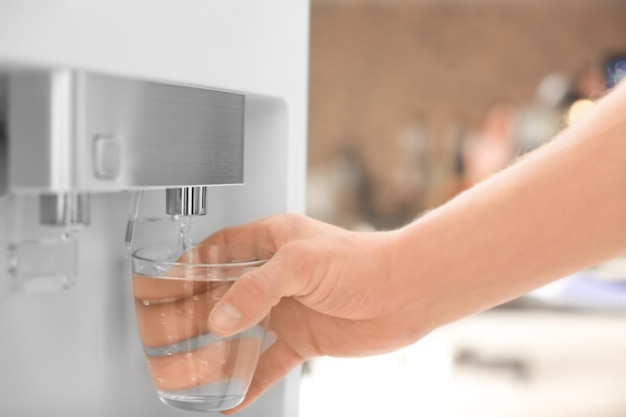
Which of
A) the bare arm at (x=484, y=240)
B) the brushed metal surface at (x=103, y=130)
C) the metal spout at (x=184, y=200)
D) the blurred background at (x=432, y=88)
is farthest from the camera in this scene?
the blurred background at (x=432, y=88)

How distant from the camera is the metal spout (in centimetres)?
47

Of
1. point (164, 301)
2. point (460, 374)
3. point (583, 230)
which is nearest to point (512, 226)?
point (583, 230)

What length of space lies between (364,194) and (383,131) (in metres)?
0.28

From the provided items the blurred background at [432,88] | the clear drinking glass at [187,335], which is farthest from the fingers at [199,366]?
the blurred background at [432,88]

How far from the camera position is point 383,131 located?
3.46 metres

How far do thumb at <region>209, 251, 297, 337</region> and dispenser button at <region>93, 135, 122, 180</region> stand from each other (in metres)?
0.13

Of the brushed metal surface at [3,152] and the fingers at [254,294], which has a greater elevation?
the brushed metal surface at [3,152]

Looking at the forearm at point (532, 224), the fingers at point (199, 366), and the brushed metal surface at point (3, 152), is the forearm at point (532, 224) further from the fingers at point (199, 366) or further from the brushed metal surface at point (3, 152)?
the brushed metal surface at point (3, 152)

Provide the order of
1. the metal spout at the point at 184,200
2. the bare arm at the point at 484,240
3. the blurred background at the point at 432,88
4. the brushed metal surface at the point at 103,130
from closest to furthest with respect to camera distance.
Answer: the brushed metal surface at the point at 103,130, the metal spout at the point at 184,200, the bare arm at the point at 484,240, the blurred background at the point at 432,88

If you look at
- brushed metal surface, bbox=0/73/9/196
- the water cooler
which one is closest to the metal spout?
the water cooler

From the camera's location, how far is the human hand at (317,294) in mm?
510

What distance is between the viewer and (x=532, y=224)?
1.94 feet

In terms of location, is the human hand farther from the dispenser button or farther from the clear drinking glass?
the dispenser button

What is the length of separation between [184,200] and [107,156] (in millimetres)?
101
